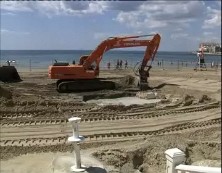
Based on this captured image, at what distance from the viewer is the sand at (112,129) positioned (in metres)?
9.12

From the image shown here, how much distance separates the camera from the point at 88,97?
16.9m

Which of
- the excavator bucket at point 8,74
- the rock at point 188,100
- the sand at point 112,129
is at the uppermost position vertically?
the excavator bucket at point 8,74

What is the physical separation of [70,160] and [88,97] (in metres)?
8.60

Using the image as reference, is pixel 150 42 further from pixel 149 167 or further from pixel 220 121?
pixel 149 167

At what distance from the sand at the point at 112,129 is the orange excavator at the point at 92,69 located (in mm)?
693

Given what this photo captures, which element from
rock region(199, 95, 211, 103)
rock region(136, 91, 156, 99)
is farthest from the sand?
rock region(136, 91, 156, 99)

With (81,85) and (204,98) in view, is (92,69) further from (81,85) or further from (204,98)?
(204,98)

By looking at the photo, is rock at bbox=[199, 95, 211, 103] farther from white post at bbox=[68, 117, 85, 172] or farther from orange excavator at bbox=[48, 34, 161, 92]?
white post at bbox=[68, 117, 85, 172]

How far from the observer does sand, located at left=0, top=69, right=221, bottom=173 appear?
9125mm

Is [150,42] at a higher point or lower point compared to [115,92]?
higher


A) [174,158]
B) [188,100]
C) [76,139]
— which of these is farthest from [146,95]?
[174,158]

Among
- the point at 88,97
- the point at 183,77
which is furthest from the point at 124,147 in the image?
the point at 183,77

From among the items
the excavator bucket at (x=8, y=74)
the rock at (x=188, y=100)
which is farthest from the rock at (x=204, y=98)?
the excavator bucket at (x=8, y=74)

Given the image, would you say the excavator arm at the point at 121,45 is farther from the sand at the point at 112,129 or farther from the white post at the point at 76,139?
the white post at the point at 76,139
